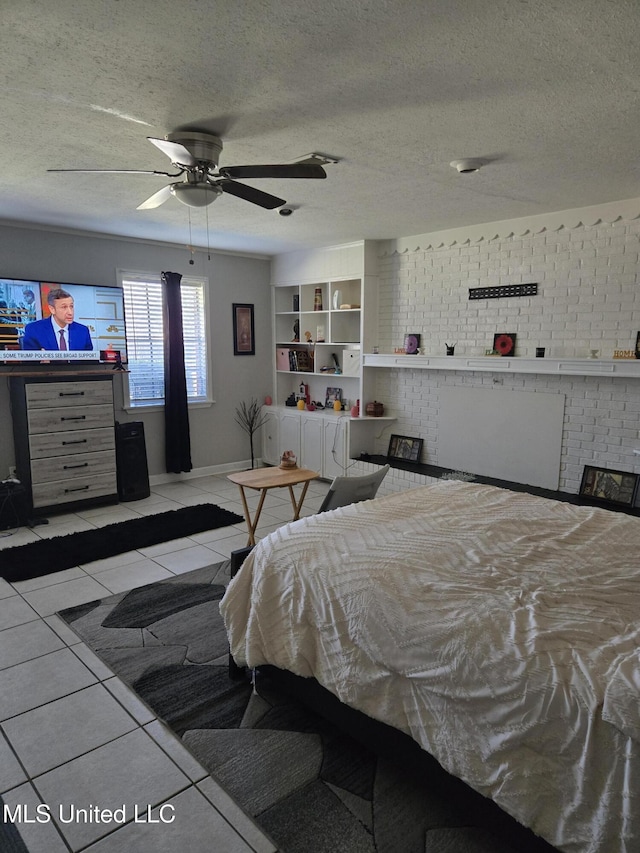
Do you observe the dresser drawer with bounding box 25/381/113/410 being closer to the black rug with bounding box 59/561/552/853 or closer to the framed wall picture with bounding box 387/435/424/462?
the black rug with bounding box 59/561/552/853

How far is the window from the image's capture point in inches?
220

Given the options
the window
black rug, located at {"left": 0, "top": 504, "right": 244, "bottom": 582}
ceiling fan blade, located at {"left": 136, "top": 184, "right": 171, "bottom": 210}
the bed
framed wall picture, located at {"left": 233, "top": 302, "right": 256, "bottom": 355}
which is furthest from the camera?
framed wall picture, located at {"left": 233, "top": 302, "right": 256, "bottom": 355}

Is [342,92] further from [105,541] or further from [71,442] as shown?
[71,442]

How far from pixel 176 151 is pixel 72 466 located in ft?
11.0

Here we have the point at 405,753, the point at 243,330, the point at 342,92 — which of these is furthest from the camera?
the point at 243,330

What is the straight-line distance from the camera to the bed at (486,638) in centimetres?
135

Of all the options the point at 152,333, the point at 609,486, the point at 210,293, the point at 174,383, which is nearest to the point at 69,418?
the point at 174,383

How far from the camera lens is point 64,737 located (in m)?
2.12

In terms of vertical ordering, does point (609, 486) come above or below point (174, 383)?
below

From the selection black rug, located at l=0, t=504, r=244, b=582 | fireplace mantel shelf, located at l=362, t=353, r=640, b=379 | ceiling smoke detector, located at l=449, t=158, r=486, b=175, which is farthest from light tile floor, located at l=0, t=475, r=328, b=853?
fireplace mantel shelf, located at l=362, t=353, r=640, b=379

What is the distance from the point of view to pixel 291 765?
198cm

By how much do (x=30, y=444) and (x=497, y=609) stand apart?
4.22 meters

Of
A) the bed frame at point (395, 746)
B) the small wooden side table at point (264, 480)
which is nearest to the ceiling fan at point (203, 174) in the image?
the bed frame at point (395, 746)

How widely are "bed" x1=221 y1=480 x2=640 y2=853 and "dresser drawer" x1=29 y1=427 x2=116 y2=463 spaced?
3.15 metres
